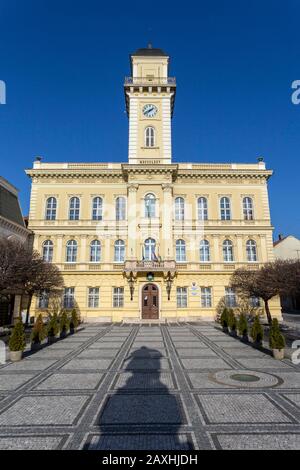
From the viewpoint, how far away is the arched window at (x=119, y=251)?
30.1m

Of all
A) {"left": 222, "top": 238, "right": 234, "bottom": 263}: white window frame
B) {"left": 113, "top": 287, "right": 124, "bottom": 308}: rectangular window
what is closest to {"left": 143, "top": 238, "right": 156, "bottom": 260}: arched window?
{"left": 113, "top": 287, "right": 124, "bottom": 308}: rectangular window

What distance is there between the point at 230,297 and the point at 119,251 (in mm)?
12352

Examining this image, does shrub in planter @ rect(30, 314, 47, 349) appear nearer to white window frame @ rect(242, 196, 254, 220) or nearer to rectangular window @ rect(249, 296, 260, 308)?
rectangular window @ rect(249, 296, 260, 308)

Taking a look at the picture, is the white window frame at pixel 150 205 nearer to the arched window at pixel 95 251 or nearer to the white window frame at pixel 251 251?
the arched window at pixel 95 251

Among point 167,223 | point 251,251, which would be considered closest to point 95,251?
point 167,223

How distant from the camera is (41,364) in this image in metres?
13.2

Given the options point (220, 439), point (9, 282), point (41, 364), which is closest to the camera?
point (220, 439)

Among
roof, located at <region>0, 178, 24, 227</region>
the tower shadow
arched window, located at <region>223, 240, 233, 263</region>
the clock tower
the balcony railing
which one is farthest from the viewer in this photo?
the balcony railing

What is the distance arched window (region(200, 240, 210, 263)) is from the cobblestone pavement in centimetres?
1495

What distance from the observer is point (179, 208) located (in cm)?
3138

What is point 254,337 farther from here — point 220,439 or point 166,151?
point 166,151

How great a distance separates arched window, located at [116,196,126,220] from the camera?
3098cm
